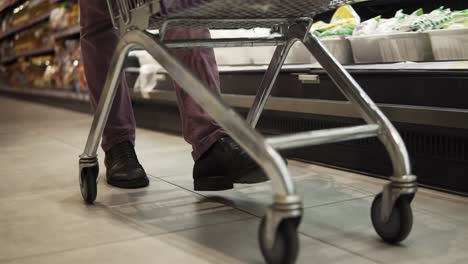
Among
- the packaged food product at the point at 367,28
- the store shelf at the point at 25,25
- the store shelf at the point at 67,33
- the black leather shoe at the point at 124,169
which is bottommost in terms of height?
the black leather shoe at the point at 124,169

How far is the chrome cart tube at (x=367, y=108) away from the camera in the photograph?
1116 mm

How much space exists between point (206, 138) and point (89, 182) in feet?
1.03

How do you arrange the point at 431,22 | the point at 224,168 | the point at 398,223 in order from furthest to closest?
the point at 431,22 → the point at 224,168 → the point at 398,223

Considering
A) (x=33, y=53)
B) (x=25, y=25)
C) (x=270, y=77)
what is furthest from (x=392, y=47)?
(x=25, y=25)

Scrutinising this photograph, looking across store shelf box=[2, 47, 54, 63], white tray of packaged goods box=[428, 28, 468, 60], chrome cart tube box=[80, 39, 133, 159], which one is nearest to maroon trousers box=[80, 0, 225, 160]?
chrome cart tube box=[80, 39, 133, 159]

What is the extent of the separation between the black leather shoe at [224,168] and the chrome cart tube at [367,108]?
0.97ft

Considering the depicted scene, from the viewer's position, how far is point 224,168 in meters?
1.46

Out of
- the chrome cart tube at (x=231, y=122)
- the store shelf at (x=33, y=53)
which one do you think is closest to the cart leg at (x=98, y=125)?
the chrome cart tube at (x=231, y=122)

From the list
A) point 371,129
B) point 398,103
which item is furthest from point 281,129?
point 371,129

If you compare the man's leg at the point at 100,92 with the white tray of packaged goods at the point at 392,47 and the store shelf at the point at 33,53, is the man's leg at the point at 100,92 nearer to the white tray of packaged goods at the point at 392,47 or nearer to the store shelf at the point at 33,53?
the white tray of packaged goods at the point at 392,47

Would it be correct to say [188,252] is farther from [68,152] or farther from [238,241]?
[68,152]

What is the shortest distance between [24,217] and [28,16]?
5.47m

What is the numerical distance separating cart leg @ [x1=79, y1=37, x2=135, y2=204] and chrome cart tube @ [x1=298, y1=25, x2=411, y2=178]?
40 centimetres

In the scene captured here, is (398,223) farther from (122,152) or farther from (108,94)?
(122,152)
